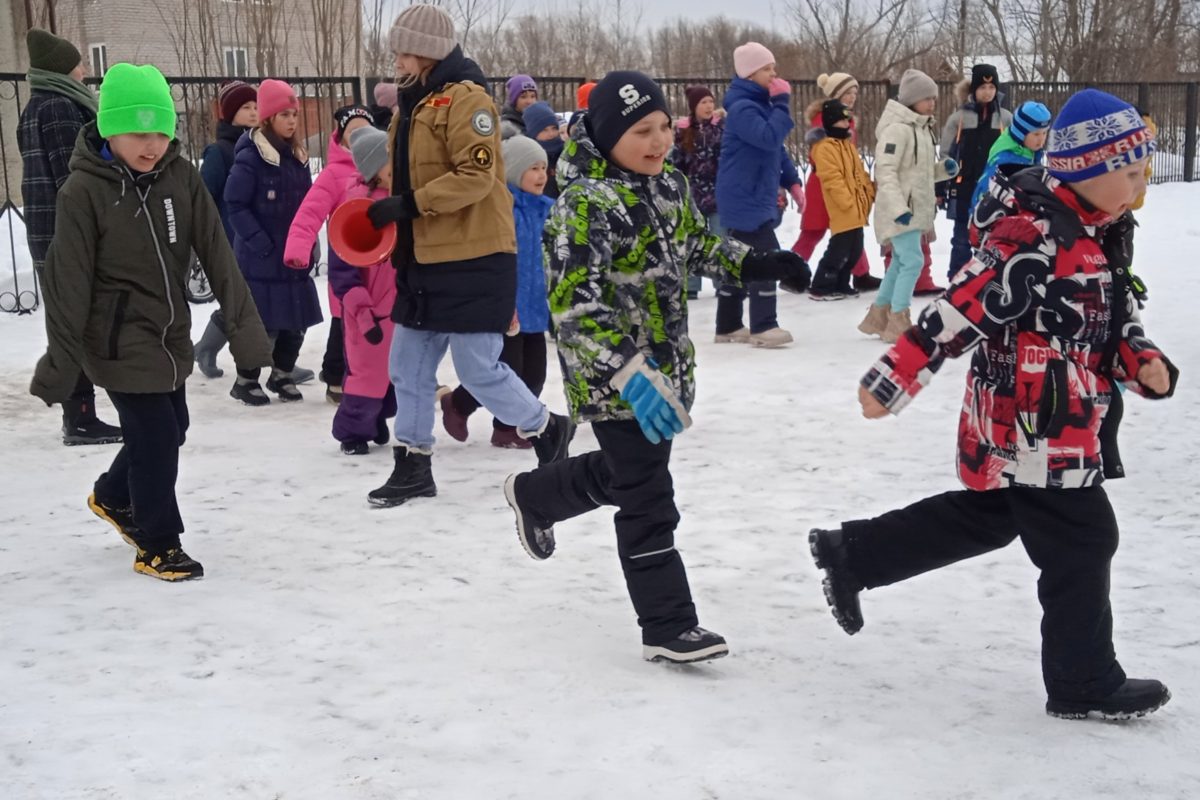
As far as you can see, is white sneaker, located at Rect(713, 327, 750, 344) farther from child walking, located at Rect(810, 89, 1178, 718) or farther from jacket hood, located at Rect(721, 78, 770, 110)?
child walking, located at Rect(810, 89, 1178, 718)

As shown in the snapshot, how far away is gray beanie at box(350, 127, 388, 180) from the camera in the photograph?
623 centimetres

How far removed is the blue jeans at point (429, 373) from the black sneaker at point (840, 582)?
214 centimetres

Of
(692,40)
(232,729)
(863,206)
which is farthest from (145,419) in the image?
(692,40)

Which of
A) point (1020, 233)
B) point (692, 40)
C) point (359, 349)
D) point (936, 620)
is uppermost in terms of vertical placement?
point (692, 40)

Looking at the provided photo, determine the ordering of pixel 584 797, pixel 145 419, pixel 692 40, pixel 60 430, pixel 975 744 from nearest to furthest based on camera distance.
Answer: pixel 584 797
pixel 975 744
pixel 145 419
pixel 60 430
pixel 692 40

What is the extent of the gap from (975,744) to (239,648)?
209cm

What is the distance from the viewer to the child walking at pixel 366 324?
6270 mm

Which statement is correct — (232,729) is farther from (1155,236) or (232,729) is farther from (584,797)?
(1155,236)

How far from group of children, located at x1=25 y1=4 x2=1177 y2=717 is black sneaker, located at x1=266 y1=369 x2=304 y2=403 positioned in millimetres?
1257

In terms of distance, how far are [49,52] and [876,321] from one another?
552 cm

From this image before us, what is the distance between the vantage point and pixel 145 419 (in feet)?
14.9

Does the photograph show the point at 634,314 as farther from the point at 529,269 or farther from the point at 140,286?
the point at 529,269

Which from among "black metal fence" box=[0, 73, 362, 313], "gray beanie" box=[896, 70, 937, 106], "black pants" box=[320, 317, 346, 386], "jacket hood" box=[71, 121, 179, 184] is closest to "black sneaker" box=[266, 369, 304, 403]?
"black pants" box=[320, 317, 346, 386]

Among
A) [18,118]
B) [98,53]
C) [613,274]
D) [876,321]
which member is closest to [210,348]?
[876,321]
